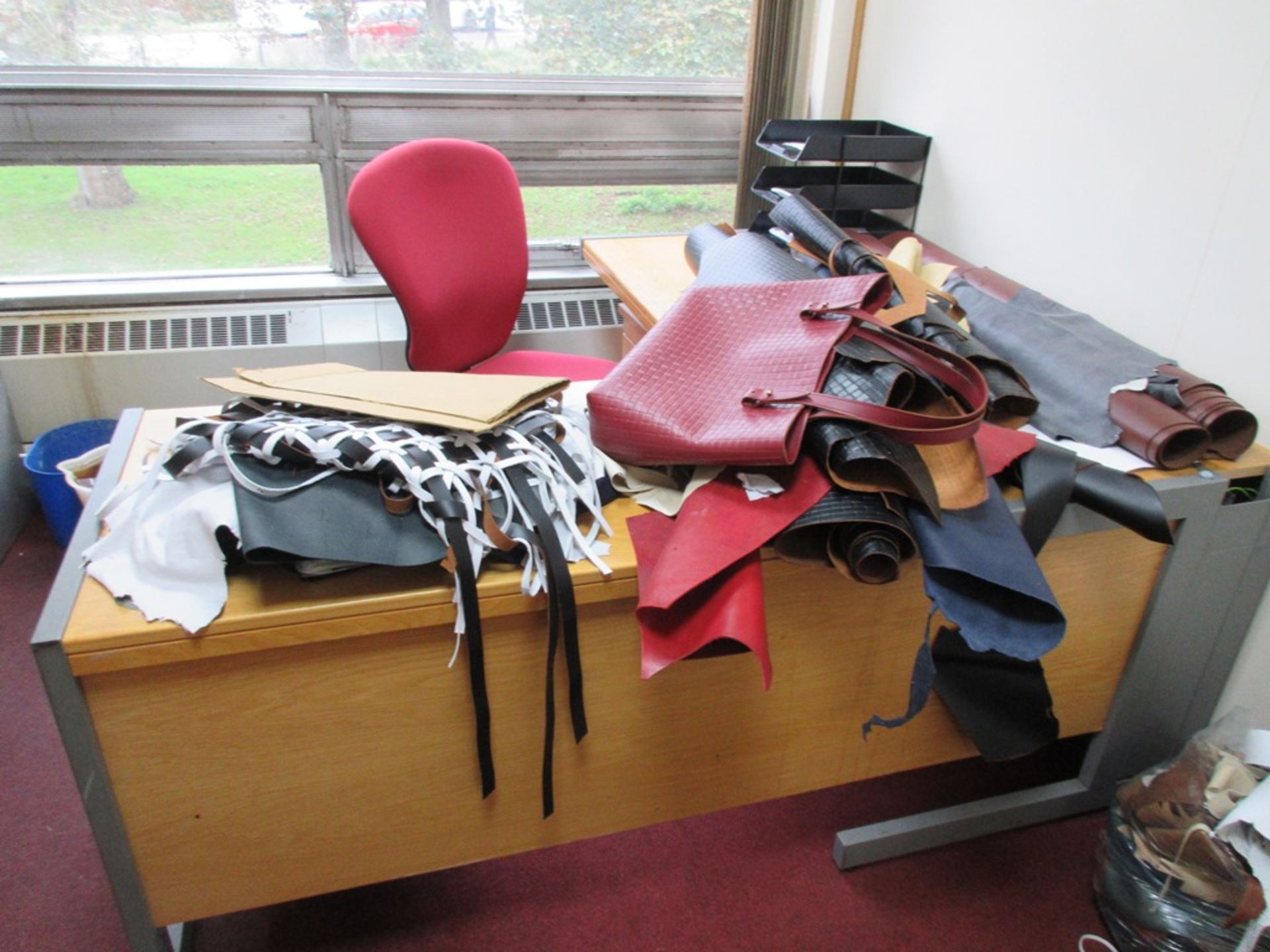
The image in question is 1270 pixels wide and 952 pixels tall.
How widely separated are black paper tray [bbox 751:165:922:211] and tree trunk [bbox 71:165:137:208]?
172 centimetres

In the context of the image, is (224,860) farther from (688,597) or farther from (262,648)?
(688,597)

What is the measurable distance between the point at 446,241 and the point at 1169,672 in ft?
5.38

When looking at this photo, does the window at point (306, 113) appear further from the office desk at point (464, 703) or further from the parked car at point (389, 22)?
the office desk at point (464, 703)

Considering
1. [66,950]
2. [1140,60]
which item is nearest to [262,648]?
[66,950]

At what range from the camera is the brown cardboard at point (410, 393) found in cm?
112

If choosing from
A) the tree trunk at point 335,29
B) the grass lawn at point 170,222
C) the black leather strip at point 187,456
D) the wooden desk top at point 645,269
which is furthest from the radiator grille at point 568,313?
the black leather strip at point 187,456

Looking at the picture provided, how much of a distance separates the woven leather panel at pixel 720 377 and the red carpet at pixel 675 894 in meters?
0.82

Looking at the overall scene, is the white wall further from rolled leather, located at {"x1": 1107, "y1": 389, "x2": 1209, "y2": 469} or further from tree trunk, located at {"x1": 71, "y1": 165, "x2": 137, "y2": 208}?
tree trunk, located at {"x1": 71, "y1": 165, "x2": 137, "y2": 208}

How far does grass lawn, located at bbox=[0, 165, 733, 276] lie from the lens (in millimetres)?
2434

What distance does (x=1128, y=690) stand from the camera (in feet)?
5.07

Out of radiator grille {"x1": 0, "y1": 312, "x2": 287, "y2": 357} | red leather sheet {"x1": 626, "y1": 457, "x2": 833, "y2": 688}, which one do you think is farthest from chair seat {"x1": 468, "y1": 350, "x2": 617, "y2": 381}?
red leather sheet {"x1": 626, "y1": 457, "x2": 833, "y2": 688}

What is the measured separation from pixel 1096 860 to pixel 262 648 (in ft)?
4.59

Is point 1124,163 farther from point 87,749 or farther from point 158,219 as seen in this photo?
point 158,219

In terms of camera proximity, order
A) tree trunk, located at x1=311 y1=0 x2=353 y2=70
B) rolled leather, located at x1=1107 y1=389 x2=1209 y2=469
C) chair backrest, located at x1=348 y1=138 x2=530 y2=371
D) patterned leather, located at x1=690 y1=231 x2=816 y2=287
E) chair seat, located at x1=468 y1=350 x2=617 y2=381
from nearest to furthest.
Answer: rolled leather, located at x1=1107 y1=389 x2=1209 y2=469 → patterned leather, located at x1=690 y1=231 x2=816 y2=287 → chair backrest, located at x1=348 y1=138 x2=530 y2=371 → chair seat, located at x1=468 y1=350 x2=617 y2=381 → tree trunk, located at x1=311 y1=0 x2=353 y2=70
